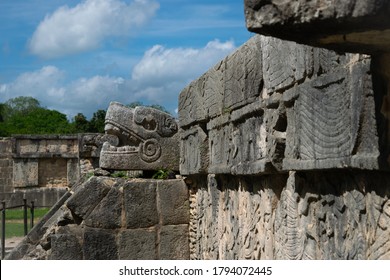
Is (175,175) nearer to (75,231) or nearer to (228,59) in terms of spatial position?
(75,231)

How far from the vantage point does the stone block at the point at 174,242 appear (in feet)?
23.6

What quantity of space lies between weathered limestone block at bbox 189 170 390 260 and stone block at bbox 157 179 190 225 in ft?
3.31

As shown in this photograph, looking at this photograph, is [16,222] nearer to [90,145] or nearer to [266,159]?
[90,145]

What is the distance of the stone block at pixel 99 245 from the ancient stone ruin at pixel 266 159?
10mm

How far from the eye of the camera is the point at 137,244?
7094mm

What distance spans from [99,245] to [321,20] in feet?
17.9

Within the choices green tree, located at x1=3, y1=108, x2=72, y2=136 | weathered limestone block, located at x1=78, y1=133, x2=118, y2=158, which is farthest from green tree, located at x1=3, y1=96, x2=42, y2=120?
weathered limestone block, located at x1=78, y1=133, x2=118, y2=158

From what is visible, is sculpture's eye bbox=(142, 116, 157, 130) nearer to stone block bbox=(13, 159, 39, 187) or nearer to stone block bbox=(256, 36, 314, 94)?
stone block bbox=(256, 36, 314, 94)

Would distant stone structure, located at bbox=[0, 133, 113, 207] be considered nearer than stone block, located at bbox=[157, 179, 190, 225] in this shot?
No

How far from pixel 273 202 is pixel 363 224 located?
138 cm

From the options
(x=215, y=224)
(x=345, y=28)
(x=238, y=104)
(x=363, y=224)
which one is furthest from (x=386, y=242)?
(x=215, y=224)

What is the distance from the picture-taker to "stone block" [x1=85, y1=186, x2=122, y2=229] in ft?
23.2

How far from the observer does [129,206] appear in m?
7.14

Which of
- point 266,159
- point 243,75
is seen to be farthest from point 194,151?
point 266,159
